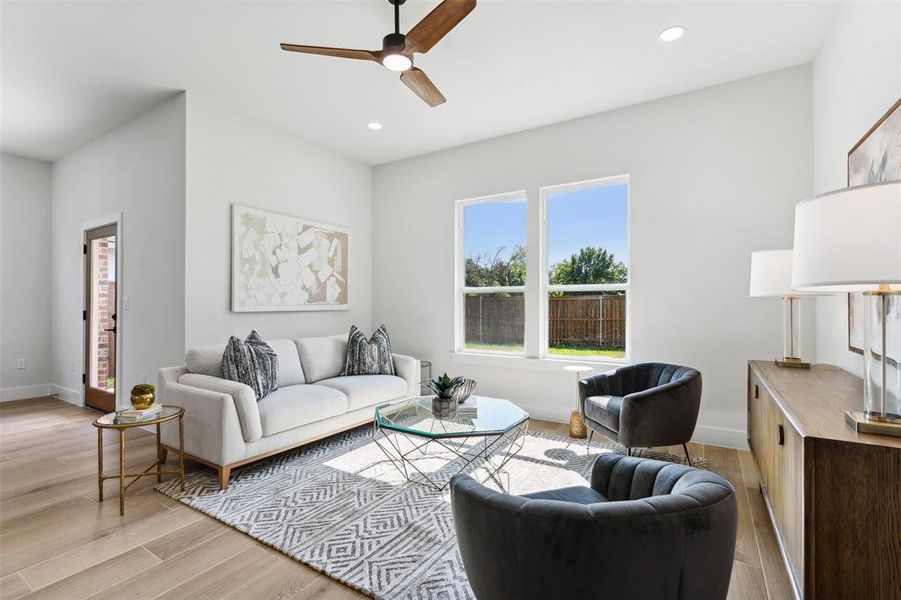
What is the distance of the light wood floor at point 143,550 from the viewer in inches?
70.1

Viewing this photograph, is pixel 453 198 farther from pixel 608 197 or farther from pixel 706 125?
pixel 706 125

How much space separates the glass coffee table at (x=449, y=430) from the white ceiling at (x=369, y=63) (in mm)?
2432

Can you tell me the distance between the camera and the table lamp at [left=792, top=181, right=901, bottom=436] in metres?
1.13

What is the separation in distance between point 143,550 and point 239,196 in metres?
2.90

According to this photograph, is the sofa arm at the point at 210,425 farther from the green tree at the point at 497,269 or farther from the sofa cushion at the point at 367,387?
the green tree at the point at 497,269

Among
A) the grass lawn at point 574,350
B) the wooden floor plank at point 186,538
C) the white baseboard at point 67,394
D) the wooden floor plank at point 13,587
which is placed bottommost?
the wooden floor plank at point 13,587

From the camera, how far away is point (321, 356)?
13.2ft

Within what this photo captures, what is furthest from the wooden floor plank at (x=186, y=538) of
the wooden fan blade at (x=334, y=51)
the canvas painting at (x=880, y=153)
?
the canvas painting at (x=880, y=153)

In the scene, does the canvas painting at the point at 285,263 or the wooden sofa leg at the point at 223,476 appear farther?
the canvas painting at the point at 285,263

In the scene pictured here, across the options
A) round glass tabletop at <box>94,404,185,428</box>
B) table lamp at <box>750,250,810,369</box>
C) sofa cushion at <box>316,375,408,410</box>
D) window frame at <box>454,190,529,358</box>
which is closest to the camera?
round glass tabletop at <box>94,404,185,428</box>

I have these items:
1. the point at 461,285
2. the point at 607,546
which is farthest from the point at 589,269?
the point at 607,546

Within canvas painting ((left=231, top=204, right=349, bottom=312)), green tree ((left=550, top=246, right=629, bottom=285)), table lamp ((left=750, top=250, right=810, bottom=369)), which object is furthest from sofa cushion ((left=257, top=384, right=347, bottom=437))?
table lamp ((left=750, top=250, right=810, bottom=369))

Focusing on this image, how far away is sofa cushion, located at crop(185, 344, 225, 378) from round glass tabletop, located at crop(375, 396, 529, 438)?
4.54 ft

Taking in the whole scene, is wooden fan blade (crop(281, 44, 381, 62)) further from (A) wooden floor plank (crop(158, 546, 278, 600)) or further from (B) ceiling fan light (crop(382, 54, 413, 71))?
(A) wooden floor plank (crop(158, 546, 278, 600))
